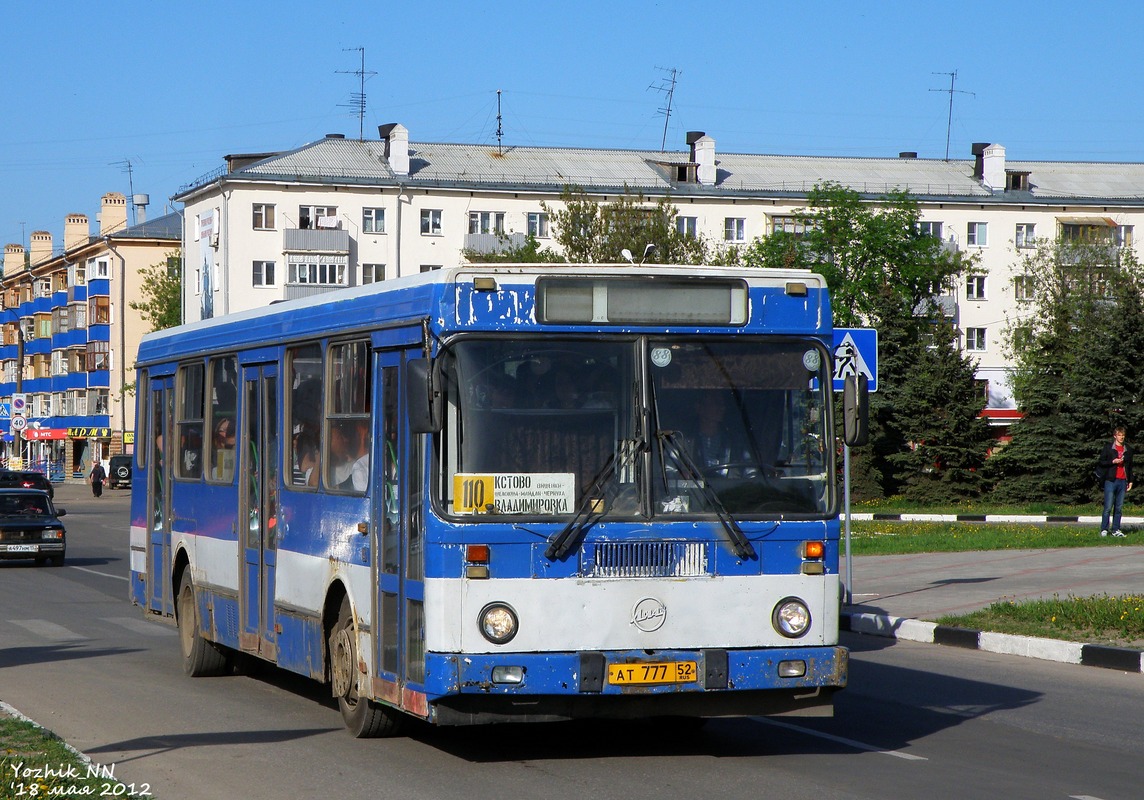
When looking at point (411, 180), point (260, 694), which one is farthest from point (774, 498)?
point (411, 180)

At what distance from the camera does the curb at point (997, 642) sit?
44.9 feet

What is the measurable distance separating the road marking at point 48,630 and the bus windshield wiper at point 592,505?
32.0ft

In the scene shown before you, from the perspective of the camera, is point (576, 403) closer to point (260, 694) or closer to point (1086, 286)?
point (260, 694)

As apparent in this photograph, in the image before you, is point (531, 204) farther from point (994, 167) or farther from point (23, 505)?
point (23, 505)

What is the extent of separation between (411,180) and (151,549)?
69.6 metres

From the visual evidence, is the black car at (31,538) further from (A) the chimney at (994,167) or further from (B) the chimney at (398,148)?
(A) the chimney at (994,167)

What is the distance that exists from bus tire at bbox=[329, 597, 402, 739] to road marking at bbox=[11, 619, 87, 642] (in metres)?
7.53

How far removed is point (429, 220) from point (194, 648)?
71.1 m

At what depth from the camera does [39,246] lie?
126m

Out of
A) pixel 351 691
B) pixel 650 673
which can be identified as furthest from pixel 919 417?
pixel 650 673

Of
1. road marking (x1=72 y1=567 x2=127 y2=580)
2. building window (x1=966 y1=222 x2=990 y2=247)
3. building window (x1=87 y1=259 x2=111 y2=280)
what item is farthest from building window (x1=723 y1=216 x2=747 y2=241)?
road marking (x1=72 y1=567 x2=127 y2=580)

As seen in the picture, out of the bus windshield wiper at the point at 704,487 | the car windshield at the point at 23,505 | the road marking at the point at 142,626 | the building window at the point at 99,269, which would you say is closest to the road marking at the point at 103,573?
the car windshield at the point at 23,505

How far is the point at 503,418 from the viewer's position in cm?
839

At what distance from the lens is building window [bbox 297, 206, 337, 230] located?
267ft
